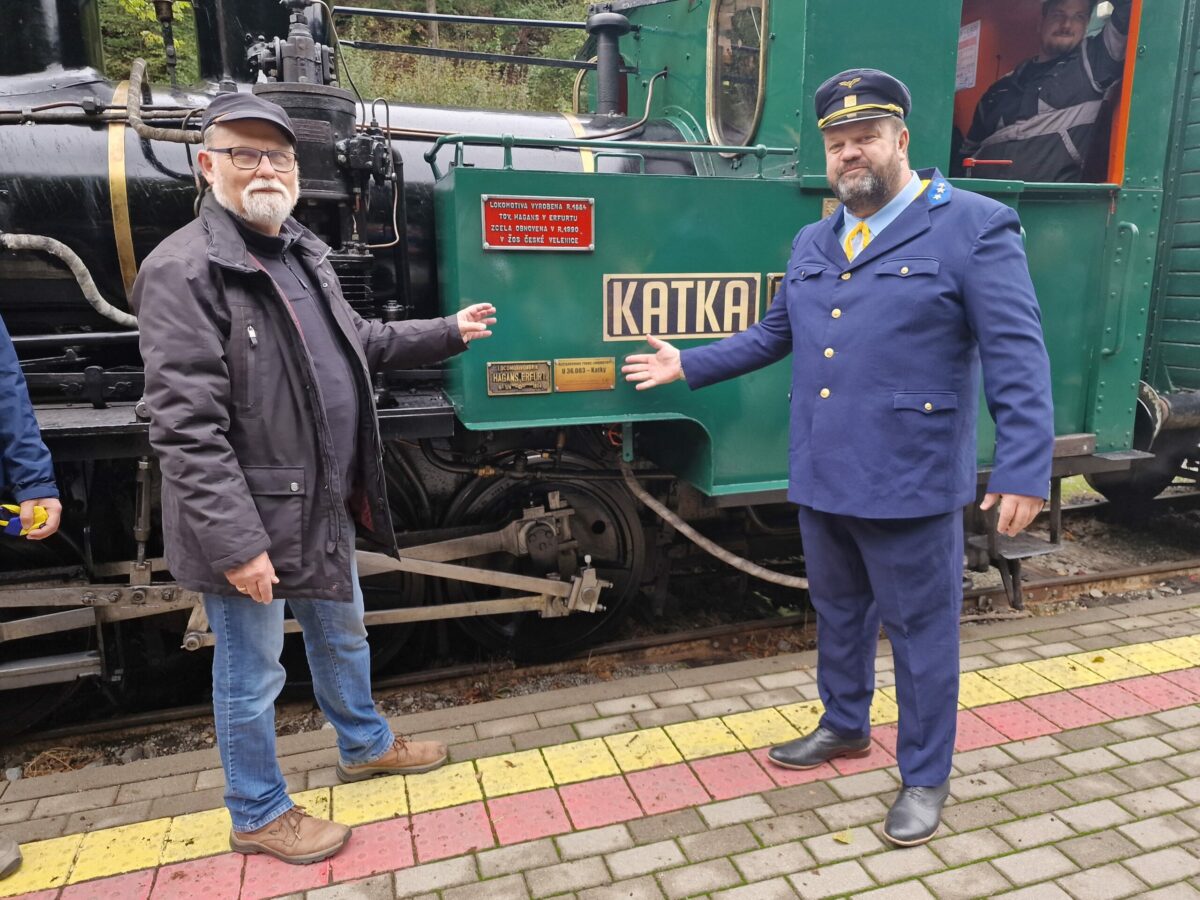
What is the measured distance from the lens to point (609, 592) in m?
3.70

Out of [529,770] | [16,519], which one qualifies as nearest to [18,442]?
[16,519]

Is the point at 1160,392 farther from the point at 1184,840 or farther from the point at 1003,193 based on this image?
the point at 1184,840

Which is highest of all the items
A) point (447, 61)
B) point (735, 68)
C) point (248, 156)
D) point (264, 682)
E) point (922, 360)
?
point (447, 61)

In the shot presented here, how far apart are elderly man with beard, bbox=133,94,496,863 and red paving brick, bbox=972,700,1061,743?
206 cm

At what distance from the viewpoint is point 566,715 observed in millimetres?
2945

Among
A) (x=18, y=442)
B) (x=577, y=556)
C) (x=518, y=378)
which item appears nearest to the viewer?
(x=18, y=442)

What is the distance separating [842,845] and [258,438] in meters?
1.80

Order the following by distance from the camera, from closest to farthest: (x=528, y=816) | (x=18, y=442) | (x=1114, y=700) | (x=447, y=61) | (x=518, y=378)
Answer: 1. (x=18, y=442)
2. (x=528, y=816)
3. (x=518, y=378)
4. (x=1114, y=700)
5. (x=447, y=61)

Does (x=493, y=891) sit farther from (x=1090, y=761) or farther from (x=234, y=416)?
(x=1090, y=761)

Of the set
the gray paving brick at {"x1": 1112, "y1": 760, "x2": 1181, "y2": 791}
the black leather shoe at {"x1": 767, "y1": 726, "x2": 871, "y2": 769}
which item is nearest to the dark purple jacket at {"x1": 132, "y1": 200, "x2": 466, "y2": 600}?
the black leather shoe at {"x1": 767, "y1": 726, "x2": 871, "y2": 769}

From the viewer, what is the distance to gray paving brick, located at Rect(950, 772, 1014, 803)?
8.25 feet

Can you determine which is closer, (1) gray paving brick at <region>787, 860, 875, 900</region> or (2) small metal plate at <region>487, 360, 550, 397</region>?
(1) gray paving brick at <region>787, 860, 875, 900</region>

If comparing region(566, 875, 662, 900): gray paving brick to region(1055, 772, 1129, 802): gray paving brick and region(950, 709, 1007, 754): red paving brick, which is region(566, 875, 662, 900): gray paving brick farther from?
region(1055, 772, 1129, 802): gray paving brick

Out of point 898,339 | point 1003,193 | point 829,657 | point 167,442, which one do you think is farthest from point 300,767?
point 1003,193
